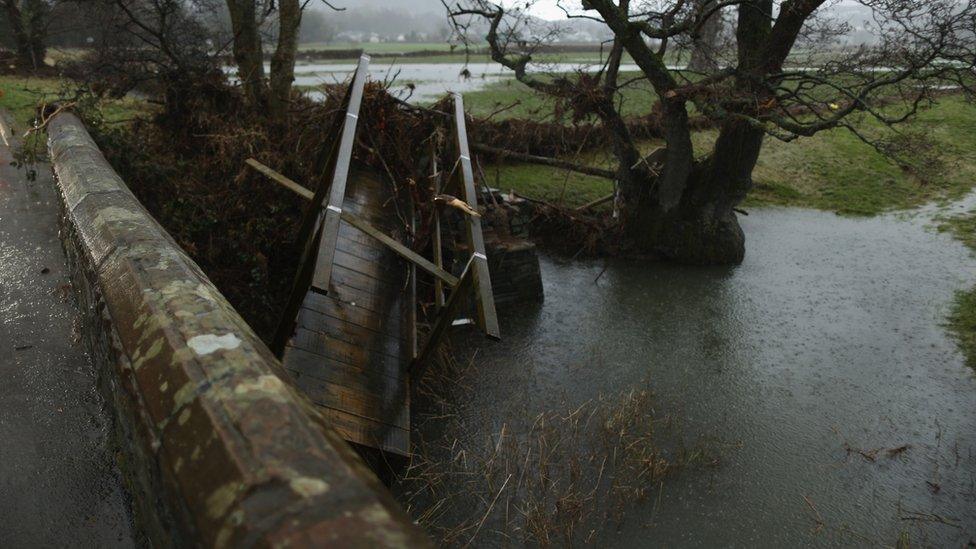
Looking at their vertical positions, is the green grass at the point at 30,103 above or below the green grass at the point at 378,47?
below

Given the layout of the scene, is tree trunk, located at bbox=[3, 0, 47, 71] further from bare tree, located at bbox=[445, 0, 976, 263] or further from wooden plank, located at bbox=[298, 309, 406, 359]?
wooden plank, located at bbox=[298, 309, 406, 359]

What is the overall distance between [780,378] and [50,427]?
18.9 ft

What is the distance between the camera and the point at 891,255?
9758 mm

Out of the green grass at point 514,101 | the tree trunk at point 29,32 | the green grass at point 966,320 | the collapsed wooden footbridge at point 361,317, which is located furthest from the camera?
the green grass at point 514,101

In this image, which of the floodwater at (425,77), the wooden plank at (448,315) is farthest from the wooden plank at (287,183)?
the floodwater at (425,77)

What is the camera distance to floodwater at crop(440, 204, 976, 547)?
4.73 m

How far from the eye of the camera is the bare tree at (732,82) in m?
7.38

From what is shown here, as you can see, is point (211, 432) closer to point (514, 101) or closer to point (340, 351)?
point (340, 351)

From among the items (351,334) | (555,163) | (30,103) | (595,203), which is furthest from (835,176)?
(30,103)

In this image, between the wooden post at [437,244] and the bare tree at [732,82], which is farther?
the bare tree at [732,82]

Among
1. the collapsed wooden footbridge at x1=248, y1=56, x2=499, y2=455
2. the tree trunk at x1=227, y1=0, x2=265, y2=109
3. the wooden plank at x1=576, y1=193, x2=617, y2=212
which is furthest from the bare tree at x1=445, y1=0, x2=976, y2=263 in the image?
the collapsed wooden footbridge at x1=248, y1=56, x2=499, y2=455

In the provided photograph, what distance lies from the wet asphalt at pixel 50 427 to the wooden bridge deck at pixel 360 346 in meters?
1.19

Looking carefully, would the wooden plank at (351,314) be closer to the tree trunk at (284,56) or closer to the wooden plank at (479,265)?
Result: the wooden plank at (479,265)

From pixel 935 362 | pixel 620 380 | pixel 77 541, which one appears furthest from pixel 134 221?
pixel 935 362
